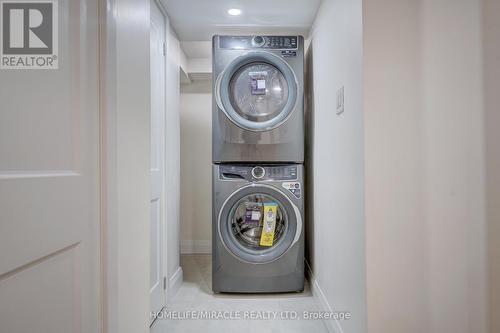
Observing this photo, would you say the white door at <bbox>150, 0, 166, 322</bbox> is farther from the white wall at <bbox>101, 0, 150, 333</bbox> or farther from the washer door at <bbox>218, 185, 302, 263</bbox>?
the white wall at <bbox>101, 0, 150, 333</bbox>

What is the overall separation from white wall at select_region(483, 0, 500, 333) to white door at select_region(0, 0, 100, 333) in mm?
1281

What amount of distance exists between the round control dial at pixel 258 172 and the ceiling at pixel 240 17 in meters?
1.11

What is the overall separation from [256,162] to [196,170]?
144 centimetres

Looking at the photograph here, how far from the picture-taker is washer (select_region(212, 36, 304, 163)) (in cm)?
224

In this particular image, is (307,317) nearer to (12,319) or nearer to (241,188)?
(241,188)

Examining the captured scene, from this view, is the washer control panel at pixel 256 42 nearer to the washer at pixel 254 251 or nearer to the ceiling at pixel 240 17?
the ceiling at pixel 240 17

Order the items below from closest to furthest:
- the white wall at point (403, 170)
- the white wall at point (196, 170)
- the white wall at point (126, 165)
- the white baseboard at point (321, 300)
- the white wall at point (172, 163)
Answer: the white wall at point (126, 165) < the white wall at point (403, 170) < the white baseboard at point (321, 300) < the white wall at point (172, 163) < the white wall at point (196, 170)

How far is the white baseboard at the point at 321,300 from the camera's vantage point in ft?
5.35

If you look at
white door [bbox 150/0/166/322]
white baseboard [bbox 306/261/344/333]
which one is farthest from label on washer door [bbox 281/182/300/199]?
white door [bbox 150/0/166/322]

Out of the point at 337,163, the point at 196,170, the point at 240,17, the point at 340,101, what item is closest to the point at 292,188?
the point at 337,163

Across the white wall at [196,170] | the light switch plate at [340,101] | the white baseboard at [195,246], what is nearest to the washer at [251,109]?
the light switch plate at [340,101]

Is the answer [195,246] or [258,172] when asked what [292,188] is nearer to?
[258,172]

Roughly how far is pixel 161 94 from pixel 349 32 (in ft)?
4.13

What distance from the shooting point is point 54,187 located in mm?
756
